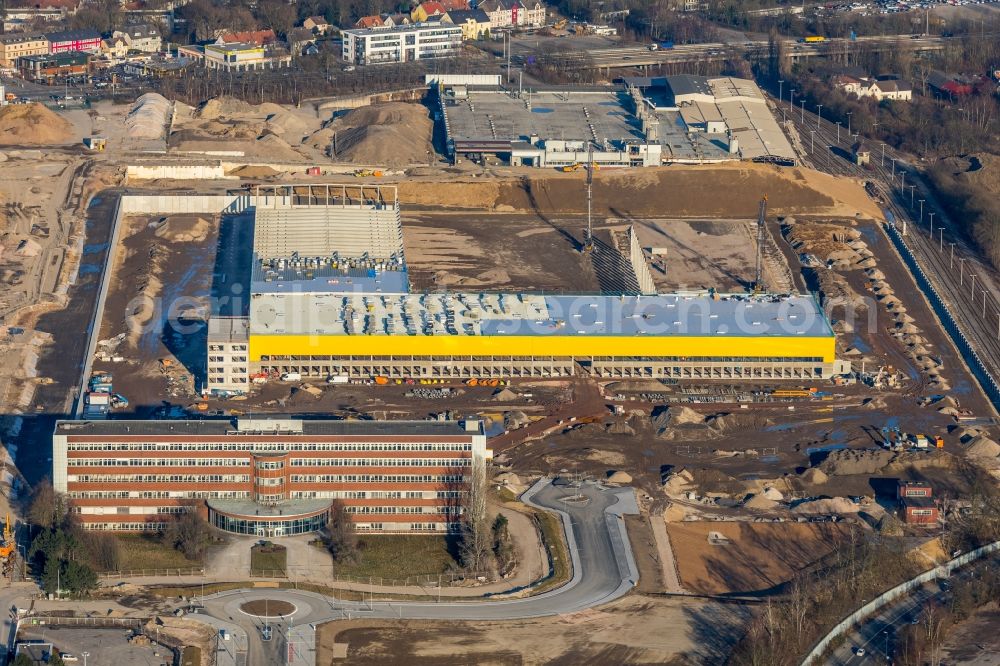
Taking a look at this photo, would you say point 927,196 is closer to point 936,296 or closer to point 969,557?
point 936,296

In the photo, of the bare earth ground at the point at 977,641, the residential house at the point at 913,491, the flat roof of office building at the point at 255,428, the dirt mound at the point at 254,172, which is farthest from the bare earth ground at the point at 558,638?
the dirt mound at the point at 254,172

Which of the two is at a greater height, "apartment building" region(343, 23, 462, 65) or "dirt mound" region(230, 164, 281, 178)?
"apartment building" region(343, 23, 462, 65)

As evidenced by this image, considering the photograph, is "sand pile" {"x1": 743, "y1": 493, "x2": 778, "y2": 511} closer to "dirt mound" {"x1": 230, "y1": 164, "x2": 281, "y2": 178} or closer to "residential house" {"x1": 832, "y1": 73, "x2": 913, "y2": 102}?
"dirt mound" {"x1": 230, "y1": 164, "x2": 281, "y2": 178}

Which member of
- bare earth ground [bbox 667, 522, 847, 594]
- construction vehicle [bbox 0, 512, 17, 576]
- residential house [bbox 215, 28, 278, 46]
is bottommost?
bare earth ground [bbox 667, 522, 847, 594]

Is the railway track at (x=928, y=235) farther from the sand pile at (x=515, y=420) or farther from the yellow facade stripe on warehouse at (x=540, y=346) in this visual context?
the sand pile at (x=515, y=420)

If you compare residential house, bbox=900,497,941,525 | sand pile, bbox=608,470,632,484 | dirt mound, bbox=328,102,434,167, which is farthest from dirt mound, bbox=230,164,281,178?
residential house, bbox=900,497,941,525

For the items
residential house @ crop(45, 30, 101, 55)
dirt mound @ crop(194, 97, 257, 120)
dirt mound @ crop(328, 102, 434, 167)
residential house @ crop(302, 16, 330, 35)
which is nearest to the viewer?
dirt mound @ crop(328, 102, 434, 167)

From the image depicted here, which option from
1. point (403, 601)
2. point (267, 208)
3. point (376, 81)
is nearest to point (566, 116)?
point (376, 81)
